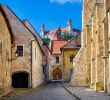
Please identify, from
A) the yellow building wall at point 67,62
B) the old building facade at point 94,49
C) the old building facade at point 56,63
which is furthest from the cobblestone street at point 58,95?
the old building facade at point 56,63

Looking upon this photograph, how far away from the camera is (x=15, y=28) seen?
47.0 m

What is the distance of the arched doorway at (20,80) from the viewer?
1821 inches

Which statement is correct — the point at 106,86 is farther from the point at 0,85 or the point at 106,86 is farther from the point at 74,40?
the point at 74,40

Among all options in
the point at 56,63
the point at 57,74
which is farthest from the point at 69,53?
the point at 57,74

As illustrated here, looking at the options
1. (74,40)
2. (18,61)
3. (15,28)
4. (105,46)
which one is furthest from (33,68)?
(74,40)

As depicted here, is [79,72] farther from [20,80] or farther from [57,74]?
[57,74]

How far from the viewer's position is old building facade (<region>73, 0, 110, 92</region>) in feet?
105

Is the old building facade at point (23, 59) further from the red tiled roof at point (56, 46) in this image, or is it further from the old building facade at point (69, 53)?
the red tiled roof at point (56, 46)

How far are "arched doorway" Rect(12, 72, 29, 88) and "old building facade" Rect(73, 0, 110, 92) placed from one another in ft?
25.8

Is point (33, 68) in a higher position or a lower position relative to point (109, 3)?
lower

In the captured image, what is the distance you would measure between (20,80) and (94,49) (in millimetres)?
11035

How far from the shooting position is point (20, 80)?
46.5 metres

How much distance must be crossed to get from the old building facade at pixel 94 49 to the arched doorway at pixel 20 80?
7862 mm

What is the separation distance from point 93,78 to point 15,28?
41.0ft
